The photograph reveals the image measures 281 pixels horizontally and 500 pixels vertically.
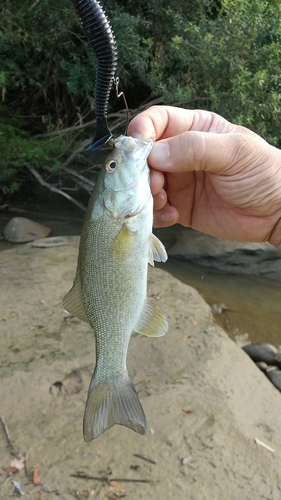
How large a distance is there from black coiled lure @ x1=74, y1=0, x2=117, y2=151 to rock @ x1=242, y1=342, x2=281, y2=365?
15.5 ft

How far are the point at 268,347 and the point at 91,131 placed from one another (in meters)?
5.64

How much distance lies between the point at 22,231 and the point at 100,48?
7.31m

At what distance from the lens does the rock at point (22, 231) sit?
8547mm

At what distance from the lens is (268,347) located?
5.91m

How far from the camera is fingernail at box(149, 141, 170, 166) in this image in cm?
217

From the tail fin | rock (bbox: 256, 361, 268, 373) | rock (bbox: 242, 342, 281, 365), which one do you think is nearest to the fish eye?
the tail fin

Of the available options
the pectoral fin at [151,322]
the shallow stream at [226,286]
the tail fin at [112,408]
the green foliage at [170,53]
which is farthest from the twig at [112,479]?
the green foliage at [170,53]

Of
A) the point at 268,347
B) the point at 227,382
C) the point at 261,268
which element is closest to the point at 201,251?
the point at 261,268

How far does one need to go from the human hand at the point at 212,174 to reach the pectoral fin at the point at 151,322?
0.61 metres

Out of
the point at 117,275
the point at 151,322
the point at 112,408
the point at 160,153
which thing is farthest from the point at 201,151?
the point at 112,408

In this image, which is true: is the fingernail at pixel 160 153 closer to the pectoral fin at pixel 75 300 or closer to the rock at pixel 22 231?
the pectoral fin at pixel 75 300

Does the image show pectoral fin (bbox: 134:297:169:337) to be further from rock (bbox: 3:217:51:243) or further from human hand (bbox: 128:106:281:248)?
rock (bbox: 3:217:51:243)

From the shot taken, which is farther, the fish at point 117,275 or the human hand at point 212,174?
the human hand at point 212,174

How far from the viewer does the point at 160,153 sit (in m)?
2.16
